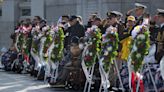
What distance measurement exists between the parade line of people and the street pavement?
9.9 inches

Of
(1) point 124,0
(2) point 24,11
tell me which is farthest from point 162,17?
(2) point 24,11

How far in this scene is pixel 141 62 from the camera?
9.91 metres

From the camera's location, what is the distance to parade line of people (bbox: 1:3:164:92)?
998cm

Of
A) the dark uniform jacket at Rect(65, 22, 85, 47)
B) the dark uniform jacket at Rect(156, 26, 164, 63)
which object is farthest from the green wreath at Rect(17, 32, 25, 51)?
the dark uniform jacket at Rect(156, 26, 164, 63)

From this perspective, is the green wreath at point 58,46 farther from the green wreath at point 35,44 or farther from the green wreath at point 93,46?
the green wreath at point 93,46

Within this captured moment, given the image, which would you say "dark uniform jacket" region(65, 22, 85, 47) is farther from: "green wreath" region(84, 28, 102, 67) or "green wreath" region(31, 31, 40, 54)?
"green wreath" region(31, 31, 40, 54)

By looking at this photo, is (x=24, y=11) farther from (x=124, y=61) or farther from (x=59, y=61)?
(x=124, y=61)

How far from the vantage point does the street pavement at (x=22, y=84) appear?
12.7 metres

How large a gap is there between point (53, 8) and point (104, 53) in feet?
46.9

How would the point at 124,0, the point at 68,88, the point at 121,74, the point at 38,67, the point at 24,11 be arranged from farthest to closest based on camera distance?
the point at 24,11, the point at 124,0, the point at 38,67, the point at 68,88, the point at 121,74

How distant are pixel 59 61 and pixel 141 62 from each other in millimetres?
4061

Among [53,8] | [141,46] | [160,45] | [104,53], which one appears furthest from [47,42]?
[53,8]

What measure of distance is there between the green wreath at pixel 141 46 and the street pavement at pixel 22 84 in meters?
3.22

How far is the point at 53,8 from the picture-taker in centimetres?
2498
